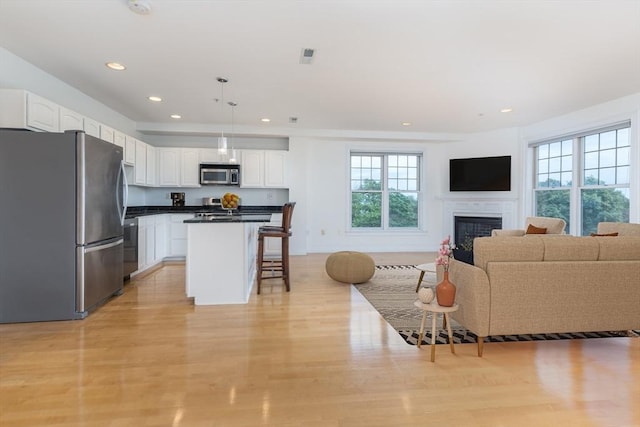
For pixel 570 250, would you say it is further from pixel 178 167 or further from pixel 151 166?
pixel 151 166

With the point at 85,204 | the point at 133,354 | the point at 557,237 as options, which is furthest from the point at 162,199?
the point at 557,237

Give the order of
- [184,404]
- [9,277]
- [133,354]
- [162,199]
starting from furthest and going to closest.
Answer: [162,199]
[9,277]
[133,354]
[184,404]

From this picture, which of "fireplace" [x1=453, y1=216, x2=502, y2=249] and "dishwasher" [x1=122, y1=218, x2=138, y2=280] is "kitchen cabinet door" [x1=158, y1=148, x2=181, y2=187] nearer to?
"dishwasher" [x1=122, y1=218, x2=138, y2=280]

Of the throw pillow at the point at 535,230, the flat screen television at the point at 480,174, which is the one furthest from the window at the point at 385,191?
the throw pillow at the point at 535,230

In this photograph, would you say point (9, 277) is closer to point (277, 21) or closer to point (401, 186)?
point (277, 21)

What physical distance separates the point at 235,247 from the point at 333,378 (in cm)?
191

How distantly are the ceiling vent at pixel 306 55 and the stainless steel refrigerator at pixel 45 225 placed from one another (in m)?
2.18

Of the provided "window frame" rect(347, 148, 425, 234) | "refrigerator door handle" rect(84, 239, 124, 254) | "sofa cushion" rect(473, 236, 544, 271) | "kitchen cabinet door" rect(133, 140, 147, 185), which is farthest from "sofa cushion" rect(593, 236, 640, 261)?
"kitchen cabinet door" rect(133, 140, 147, 185)

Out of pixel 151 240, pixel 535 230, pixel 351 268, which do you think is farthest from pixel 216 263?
pixel 535 230

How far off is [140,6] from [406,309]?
3437mm

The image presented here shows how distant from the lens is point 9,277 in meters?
2.86

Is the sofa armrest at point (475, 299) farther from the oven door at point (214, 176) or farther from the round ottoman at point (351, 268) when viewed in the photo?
the oven door at point (214, 176)

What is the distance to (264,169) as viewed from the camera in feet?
20.9

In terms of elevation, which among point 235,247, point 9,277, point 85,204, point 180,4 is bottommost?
point 9,277
